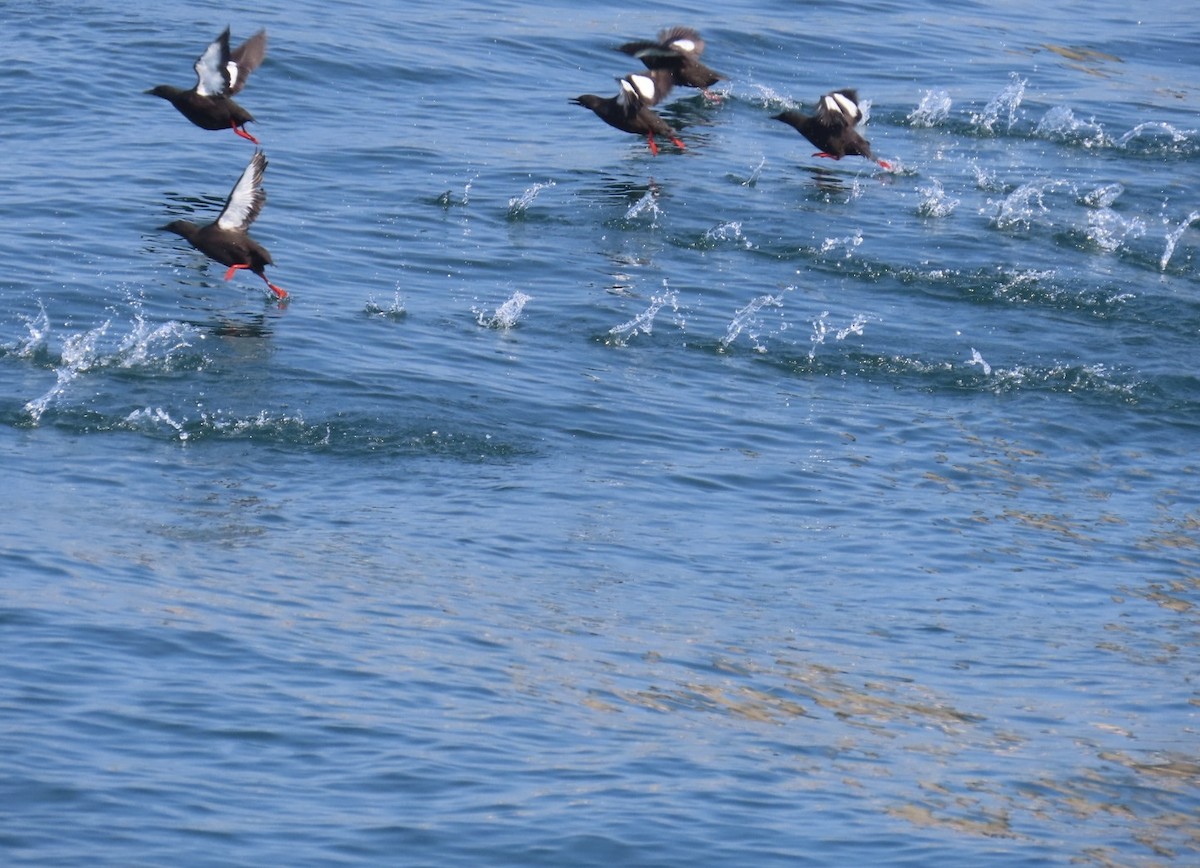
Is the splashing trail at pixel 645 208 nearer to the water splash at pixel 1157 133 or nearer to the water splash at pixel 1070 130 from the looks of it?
the water splash at pixel 1070 130

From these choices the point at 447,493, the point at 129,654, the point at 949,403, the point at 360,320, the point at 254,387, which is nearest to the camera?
the point at 129,654

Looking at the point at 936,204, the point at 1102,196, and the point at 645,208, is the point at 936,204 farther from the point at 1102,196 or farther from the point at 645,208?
the point at 645,208

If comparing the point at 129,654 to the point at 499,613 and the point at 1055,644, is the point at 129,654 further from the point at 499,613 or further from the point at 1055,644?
the point at 1055,644

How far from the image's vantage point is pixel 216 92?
21.4m

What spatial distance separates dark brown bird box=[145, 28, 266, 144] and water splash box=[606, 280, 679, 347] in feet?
20.2

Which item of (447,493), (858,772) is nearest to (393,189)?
(447,493)

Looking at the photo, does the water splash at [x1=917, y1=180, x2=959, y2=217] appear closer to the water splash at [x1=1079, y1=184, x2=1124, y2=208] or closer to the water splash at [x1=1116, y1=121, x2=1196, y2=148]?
the water splash at [x1=1079, y1=184, x2=1124, y2=208]

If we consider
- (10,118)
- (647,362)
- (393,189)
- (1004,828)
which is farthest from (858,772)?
(10,118)

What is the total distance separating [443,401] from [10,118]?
36.3 ft

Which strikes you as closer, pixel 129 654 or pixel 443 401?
pixel 129 654

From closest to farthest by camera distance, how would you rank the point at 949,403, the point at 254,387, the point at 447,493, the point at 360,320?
the point at 447,493
the point at 254,387
the point at 949,403
the point at 360,320

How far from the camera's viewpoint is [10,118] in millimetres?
22469

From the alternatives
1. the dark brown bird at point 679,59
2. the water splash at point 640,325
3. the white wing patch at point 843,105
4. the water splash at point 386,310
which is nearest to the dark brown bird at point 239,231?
the water splash at point 386,310

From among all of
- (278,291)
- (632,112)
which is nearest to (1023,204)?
(632,112)
